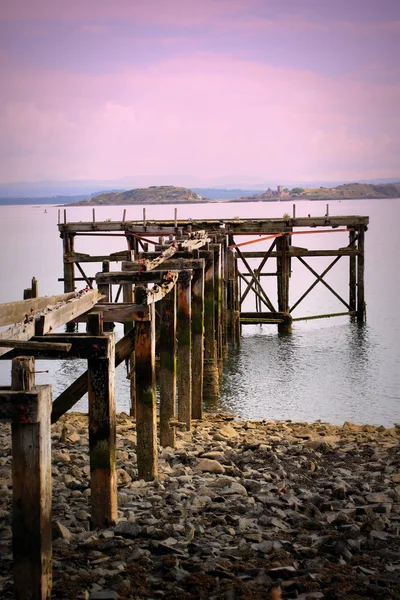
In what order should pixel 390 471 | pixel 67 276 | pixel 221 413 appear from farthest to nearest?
pixel 67 276 < pixel 221 413 < pixel 390 471

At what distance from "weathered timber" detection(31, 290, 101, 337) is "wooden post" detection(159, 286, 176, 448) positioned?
2.29m

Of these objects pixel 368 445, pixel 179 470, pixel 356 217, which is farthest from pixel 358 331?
pixel 179 470

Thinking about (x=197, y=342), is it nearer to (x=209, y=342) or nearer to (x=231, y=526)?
(x=209, y=342)

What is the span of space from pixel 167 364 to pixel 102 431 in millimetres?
4321

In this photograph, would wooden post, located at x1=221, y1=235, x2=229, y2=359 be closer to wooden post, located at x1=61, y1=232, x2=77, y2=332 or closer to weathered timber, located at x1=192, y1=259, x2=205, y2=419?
wooden post, located at x1=61, y1=232, x2=77, y2=332

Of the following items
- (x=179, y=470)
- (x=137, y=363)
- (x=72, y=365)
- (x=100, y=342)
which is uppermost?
(x=100, y=342)

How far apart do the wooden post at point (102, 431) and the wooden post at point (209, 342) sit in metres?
11.0

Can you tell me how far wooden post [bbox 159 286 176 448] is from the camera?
1194cm

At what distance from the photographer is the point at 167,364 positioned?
12109 millimetres

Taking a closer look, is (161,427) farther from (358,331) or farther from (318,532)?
(358,331)

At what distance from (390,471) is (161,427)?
326cm

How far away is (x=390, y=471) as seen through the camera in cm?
1077

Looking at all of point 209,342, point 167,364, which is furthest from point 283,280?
point 167,364

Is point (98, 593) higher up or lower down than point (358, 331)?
higher up
